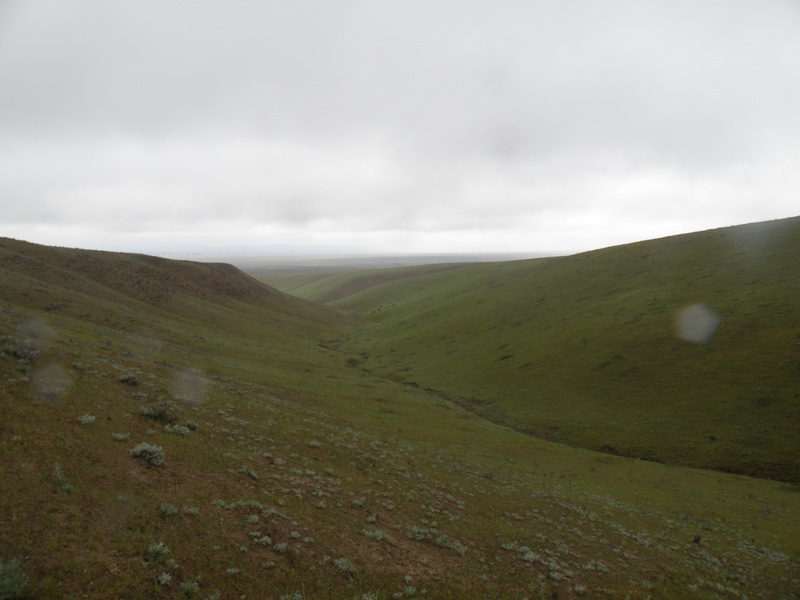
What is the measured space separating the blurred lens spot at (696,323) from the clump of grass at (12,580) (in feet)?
198

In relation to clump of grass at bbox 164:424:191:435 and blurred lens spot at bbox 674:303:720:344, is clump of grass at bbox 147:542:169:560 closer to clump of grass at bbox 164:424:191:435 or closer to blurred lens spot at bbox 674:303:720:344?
clump of grass at bbox 164:424:191:435

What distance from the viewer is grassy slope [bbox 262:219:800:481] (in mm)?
37375

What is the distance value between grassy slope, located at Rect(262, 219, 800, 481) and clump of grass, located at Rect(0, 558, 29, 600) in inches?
1684

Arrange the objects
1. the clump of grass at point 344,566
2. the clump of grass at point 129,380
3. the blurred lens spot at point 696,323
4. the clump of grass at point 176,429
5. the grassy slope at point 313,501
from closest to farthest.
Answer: the grassy slope at point 313,501, the clump of grass at point 344,566, the clump of grass at point 176,429, the clump of grass at point 129,380, the blurred lens spot at point 696,323

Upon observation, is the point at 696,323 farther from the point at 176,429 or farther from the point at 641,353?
Result: the point at 176,429

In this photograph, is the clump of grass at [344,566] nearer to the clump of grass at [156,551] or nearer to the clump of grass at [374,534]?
the clump of grass at [374,534]

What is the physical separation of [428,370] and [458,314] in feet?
96.4

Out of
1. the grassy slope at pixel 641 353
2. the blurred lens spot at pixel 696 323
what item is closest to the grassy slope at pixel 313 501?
the grassy slope at pixel 641 353

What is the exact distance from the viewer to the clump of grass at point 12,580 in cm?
699

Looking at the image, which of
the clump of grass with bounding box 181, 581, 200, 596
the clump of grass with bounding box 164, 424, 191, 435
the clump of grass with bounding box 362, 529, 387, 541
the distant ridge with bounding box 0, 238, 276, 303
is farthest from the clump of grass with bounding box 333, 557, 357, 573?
the distant ridge with bounding box 0, 238, 276, 303

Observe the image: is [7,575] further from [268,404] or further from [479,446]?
[479,446]

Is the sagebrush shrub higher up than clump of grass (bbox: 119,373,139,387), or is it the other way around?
clump of grass (bbox: 119,373,139,387)

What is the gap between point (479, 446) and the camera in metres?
34.7

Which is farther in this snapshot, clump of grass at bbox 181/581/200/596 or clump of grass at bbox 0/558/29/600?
clump of grass at bbox 181/581/200/596
